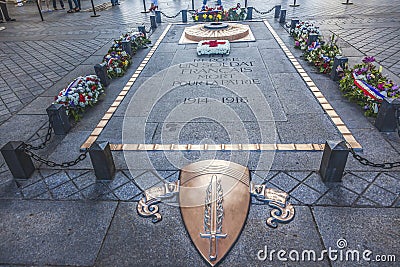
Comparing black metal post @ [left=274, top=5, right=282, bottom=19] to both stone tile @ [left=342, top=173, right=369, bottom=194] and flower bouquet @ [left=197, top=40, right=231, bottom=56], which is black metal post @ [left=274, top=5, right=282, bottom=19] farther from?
stone tile @ [left=342, top=173, right=369, bottom=194]

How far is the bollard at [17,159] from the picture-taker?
337cm

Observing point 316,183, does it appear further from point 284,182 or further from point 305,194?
point 284,182

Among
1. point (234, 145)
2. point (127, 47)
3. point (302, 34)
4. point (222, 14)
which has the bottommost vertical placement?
point (234, 145)

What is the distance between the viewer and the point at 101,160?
3.31 meters

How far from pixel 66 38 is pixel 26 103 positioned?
549cm

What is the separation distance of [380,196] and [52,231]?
3443 millimetres

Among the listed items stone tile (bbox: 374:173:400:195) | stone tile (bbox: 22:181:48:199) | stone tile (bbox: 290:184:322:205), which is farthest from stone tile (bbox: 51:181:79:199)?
stone tile (bbox: 374:173:400:195)

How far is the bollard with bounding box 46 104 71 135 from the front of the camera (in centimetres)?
428

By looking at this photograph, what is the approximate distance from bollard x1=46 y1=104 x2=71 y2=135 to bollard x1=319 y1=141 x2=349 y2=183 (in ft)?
12.3

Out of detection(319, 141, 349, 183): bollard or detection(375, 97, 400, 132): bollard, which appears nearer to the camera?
detection(319, 141, 349, 183): bollard

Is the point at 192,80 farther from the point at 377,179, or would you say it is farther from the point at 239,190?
the point at 377,179

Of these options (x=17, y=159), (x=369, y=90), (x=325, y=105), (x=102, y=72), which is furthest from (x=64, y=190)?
(x=369, y=90)

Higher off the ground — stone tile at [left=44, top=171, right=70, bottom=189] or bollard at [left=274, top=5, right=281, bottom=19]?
bollard at [left=274, top=5, right=281, bottom=19]

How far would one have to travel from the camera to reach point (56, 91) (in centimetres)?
604
